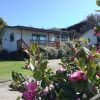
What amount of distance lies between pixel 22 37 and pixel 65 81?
4572 cm

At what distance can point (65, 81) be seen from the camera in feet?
10.5

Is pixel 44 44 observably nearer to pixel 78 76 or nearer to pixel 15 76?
pixel 15 76

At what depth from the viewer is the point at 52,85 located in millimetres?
3242

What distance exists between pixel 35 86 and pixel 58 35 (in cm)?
5140

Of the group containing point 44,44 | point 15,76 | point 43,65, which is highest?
point 43,65

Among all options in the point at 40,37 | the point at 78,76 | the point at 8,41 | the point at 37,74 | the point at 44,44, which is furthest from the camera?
the point at 40,37

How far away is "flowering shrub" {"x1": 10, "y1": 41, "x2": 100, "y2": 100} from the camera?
8.80 feet

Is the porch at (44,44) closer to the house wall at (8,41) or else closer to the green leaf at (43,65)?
the house wall at (8,41)

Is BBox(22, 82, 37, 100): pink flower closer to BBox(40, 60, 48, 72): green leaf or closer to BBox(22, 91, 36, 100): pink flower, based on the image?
BBox(22, 91, 36, 100): pink flower

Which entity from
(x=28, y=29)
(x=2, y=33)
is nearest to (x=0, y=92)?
(x=28, y=29)

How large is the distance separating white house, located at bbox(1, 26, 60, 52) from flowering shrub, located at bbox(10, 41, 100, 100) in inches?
1677

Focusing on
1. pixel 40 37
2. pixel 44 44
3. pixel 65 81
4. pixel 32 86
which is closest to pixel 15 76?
pixel 32 86

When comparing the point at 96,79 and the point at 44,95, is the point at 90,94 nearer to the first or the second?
the point at 96,79

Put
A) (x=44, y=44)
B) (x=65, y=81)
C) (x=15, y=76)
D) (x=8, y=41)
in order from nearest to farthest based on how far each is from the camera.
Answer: (x=65, y=81) < (x=15, y=76) < (x=44, y=44) < (x=8, y=41)
